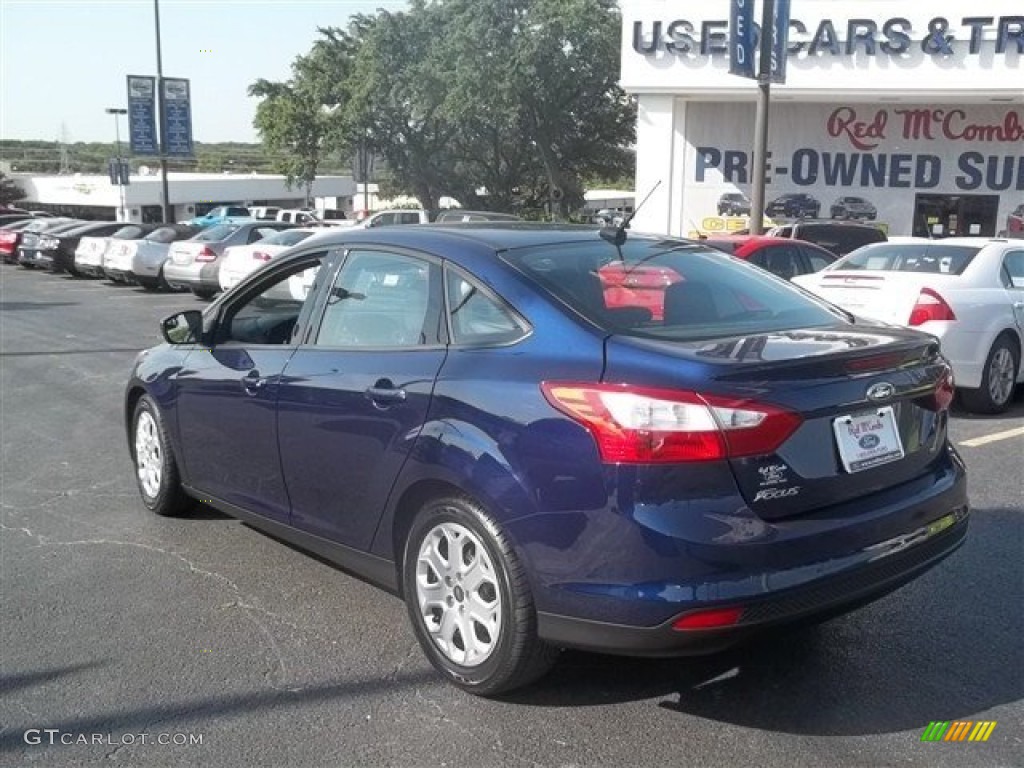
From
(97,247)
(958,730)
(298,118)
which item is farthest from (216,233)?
(298,118)

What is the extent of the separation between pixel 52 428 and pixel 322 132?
41.7 metres

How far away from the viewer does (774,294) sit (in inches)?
168

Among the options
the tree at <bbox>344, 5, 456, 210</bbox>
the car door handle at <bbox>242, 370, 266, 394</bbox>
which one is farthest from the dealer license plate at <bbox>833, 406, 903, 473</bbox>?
the tree at <bbox>344, 5, 456, 210</bbox>

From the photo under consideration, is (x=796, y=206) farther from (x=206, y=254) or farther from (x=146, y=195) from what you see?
(x=146, y=195)

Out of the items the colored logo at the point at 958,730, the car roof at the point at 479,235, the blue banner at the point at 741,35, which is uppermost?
the blue banner at the point at 741,35

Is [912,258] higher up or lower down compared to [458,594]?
higher up

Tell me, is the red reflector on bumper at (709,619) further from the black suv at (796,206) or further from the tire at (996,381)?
the black suv at (796,206)

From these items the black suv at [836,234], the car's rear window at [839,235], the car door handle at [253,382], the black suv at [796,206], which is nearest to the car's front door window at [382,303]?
the car door handle at [253,382]

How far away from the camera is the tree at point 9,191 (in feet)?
223

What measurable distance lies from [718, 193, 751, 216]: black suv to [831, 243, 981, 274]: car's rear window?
18346mm

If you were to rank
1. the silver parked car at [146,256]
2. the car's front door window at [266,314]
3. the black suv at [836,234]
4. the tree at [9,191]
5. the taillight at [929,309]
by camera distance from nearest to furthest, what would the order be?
1. the car's front door window at [266,314]
2. the taillight at [929,309]
3. the black suv at [836,234]
4. the silver parked car at [146,256]
5. the tree at [9,191]

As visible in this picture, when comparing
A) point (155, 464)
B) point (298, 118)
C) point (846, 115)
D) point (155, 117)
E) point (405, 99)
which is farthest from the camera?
point (298, 118)

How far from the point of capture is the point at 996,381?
8273 millimetres

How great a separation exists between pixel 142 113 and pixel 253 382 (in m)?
32.5
